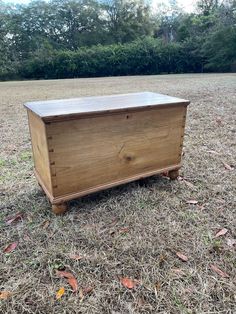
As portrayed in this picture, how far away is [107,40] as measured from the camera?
69.9 ft

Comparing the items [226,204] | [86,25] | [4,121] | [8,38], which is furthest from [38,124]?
[86,25]

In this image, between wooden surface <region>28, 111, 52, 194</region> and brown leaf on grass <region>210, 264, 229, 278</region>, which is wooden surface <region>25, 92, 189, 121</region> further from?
brown leaf on grass <region>210, 264, 229, 278</region>

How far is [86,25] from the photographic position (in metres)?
21.0

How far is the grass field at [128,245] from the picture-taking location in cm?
101

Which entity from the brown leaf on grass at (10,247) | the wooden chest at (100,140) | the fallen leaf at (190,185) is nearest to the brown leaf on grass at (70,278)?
the brown leaf on grass at (10,247)

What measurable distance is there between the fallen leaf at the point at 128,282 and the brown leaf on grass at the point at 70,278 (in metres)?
0.20

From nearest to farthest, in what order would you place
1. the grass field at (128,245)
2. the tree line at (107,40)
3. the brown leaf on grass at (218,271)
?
the grass field at (128,245)
the brown leaf on grass at (218,271)
the tree line at (107,40)

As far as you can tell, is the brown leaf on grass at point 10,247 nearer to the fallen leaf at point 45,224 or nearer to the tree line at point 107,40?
the fallen leaf at point 45,224

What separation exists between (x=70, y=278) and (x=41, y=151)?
0.72 meters

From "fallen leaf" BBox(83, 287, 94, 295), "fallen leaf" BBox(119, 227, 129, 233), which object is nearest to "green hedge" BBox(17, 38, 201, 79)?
"fallen leaf" BBox(119, 227, 129, 233)

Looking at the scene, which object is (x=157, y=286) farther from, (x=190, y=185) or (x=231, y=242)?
(x=190, y=185)

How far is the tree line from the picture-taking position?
1407cm

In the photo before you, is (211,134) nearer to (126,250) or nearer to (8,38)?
(126,250)

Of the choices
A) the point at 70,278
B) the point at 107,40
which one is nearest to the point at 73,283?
the point at 70,278
